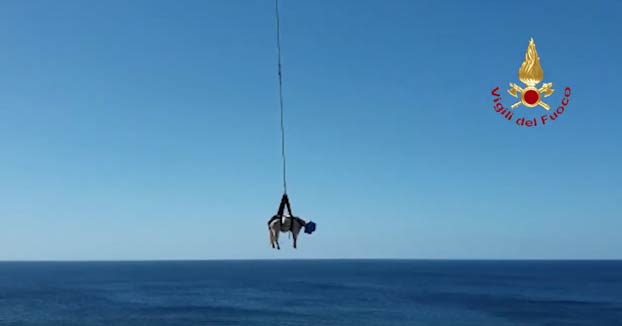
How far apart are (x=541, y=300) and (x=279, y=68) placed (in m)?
132

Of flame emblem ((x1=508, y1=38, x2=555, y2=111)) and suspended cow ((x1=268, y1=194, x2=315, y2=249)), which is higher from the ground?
flame emblem ((x1=508, y1=38, x2=555, y2=111))

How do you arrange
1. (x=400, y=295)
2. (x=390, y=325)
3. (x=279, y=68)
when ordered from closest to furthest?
(x=279, y=68)
(x=390, y=325)
(x=400, y=295)

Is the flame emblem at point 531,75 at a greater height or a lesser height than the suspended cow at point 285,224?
greater

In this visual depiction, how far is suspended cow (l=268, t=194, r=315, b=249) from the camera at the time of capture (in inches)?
802

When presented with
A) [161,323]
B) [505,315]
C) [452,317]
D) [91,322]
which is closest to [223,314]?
[161,323]

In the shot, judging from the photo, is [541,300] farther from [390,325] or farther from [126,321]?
[126,321]

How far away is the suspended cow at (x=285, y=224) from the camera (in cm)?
2038

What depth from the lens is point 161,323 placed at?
9431 cm

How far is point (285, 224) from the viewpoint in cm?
2067

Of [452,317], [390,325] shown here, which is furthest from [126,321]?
[452,317]

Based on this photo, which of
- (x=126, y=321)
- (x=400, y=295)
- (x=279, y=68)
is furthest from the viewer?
(x=400, y=295)

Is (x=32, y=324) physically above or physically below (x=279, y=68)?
below

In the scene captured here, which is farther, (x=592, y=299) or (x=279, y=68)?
(x=592, y=299)

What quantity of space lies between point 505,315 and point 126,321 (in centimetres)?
7026
